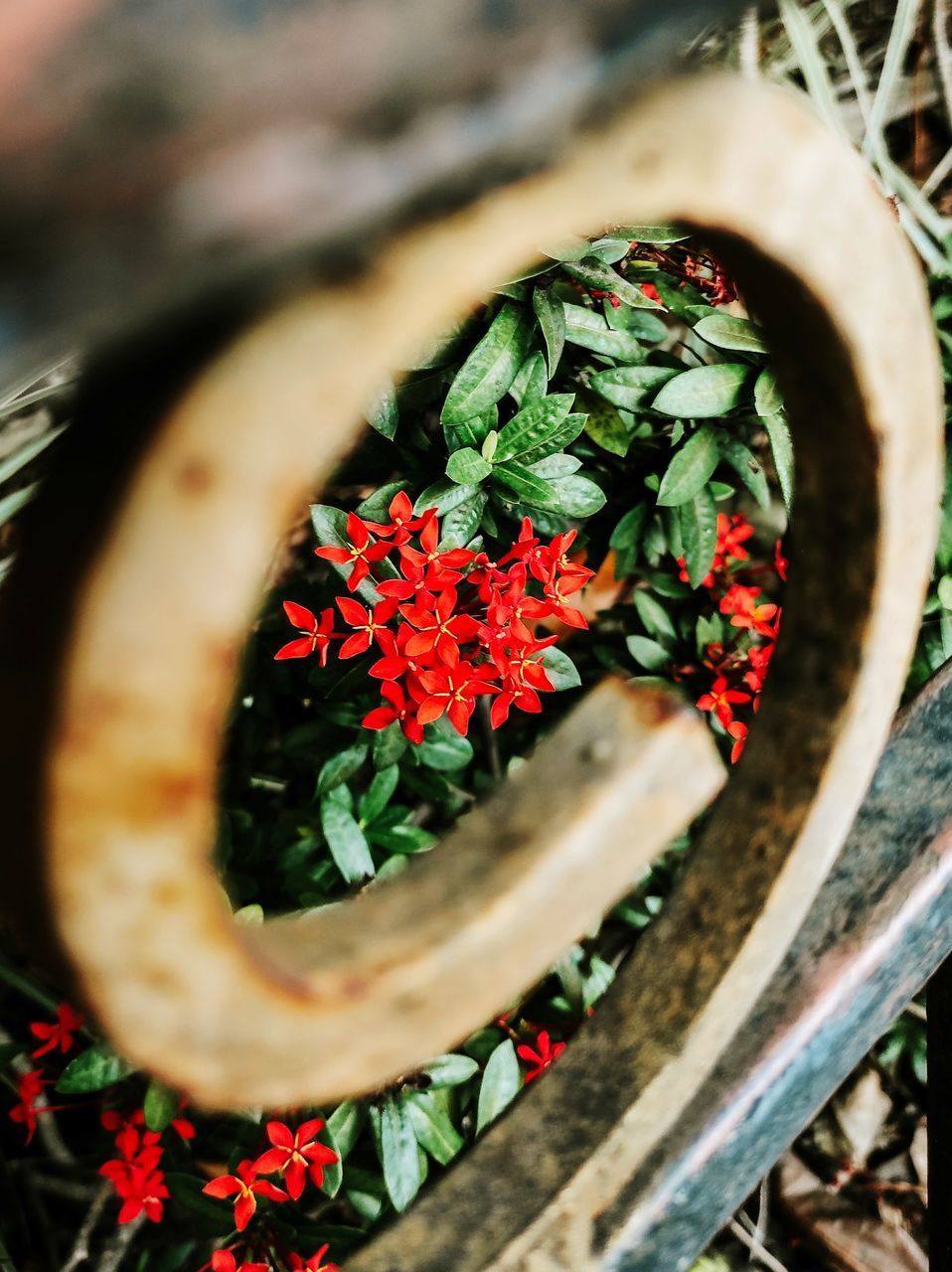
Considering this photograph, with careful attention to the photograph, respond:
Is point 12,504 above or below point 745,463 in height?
above

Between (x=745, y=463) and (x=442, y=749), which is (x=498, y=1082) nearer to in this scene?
(x=442, y=749)

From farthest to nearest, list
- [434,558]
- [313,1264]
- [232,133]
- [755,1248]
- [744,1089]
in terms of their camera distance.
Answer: [755,1248] < [313,1264] < [434,558] < [744,1089] < [232,133]

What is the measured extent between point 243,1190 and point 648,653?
2.65 feet

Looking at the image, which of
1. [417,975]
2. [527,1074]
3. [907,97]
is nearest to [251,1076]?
[417,975]

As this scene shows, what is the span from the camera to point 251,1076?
0.24 metres

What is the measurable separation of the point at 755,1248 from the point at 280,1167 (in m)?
1.00

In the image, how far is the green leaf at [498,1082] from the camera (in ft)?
3.52

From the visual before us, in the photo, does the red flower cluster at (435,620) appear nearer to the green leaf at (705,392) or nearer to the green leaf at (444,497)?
the green leaf at (444,497)

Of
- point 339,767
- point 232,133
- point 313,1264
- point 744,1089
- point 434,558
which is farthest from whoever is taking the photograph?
point 339,767

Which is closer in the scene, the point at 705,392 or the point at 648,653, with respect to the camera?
the point at 705,392

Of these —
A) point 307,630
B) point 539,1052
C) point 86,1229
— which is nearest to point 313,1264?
point 539,1052

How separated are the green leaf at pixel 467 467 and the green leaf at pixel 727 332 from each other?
1.01 ft

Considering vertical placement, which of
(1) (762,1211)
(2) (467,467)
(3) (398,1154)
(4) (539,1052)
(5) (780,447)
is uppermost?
(2) (467,467)

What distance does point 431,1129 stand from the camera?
107cm
